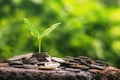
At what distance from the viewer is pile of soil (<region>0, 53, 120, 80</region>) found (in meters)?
1.73

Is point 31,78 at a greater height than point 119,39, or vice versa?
point 119,39

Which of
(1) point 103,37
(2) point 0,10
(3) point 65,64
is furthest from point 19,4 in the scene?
(3) point 65,64

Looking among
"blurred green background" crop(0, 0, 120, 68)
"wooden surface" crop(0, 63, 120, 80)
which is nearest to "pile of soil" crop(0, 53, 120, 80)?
"wooden surface" crop(0, 63, 120, 80)

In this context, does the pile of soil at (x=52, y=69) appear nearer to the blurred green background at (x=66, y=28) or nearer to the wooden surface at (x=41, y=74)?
the wooden surface at (x=41, y=74)

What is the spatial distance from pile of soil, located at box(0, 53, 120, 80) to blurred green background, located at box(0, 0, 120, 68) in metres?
1.42

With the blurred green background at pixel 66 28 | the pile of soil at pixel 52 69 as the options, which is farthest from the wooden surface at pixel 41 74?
the blurred green background at pixel 66 28

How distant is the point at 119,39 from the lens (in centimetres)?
382

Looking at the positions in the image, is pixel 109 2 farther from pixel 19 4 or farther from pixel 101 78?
pixel 101 78

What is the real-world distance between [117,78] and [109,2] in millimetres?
2927

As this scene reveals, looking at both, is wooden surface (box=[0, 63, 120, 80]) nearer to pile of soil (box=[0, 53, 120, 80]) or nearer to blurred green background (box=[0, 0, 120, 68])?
pile of soil (box=[0, 53, 120, 80])

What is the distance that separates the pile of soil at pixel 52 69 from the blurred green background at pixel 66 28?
4.65 ft

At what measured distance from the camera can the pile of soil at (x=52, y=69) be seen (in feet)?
5.68

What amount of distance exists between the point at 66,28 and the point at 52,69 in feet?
6.26

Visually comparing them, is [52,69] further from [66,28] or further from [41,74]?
[66,28]
